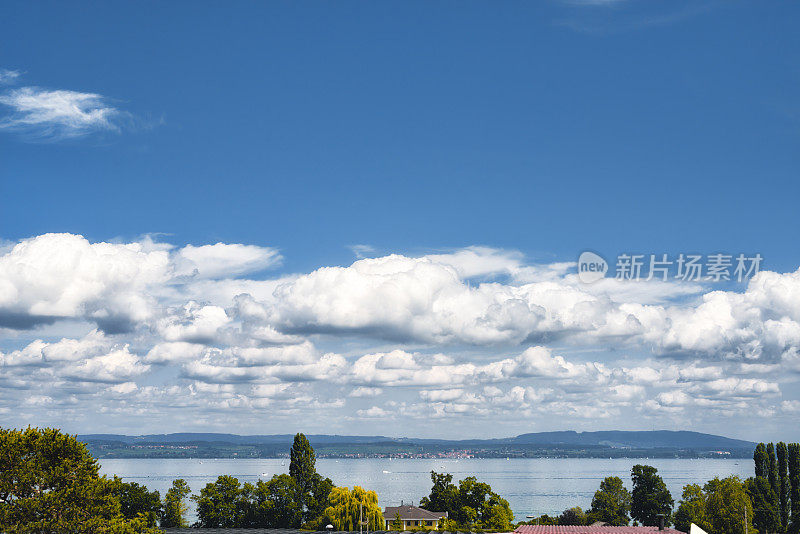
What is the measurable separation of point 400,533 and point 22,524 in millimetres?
40889

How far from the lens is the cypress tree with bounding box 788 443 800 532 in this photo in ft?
375

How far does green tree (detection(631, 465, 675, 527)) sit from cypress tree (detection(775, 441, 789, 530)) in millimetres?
17425

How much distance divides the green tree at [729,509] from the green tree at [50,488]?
8998 cm

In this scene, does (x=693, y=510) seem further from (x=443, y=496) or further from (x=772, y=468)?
(x=443, y=496)

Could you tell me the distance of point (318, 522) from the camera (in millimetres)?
101312

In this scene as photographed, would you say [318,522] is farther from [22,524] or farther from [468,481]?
[22,524]

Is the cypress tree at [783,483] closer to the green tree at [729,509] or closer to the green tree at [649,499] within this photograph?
the green tree at [729,509]

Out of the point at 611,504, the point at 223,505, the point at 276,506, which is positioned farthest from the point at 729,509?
the point at 223,505

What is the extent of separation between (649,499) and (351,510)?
59608 millimetres

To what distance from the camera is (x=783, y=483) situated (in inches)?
4705

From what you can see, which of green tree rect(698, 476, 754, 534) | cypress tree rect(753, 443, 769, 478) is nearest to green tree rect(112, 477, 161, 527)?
green tree rect(698, 476, 754, 534)

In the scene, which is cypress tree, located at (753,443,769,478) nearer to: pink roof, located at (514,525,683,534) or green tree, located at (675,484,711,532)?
green tree, located at (675,484,711,532)

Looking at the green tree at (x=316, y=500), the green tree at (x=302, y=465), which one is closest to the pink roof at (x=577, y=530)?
the green tree at (x=316, y=500)

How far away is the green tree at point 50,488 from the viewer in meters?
43.6
